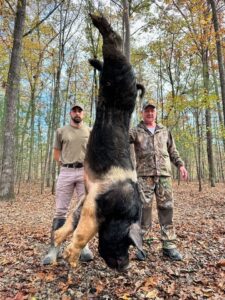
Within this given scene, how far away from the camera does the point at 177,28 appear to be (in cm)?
1975

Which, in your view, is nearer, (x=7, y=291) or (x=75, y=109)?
(x=7, y=291)

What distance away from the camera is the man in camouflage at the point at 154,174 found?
4.56m

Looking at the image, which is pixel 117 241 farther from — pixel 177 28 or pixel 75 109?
pixel 177 28


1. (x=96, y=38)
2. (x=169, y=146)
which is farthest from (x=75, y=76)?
(x=169, y=146)

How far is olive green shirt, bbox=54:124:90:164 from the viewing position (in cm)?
428

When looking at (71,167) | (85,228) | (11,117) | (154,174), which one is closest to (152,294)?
(154,174)

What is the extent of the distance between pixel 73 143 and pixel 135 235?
2.80 metres

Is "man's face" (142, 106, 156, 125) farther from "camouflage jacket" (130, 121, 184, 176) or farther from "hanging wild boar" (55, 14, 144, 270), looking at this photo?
"hanging wild boar" (55, 14, 144, 270)

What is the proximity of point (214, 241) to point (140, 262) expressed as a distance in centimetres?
211

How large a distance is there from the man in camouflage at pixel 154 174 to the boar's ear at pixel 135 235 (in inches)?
112

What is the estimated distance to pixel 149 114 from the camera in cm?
468

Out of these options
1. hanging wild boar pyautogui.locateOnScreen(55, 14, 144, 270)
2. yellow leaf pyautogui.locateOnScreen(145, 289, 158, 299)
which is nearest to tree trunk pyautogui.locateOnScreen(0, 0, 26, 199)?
yellow leaf pyautogui.locateOnScreen(145, 289, 158, 299)

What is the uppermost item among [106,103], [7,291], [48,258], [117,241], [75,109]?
[75,109]

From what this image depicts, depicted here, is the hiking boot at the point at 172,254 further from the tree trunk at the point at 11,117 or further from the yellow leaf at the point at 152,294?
the tree trunk at the point at 11,117
